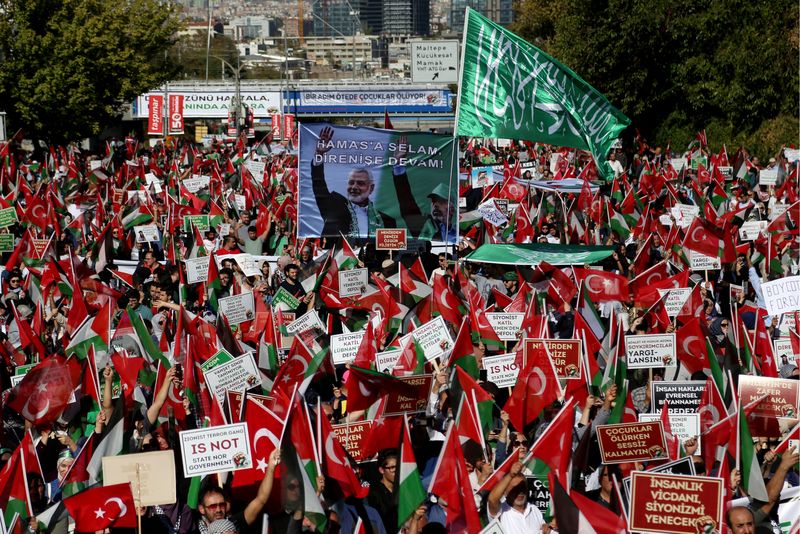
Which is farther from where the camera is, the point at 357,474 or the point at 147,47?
the point at 147,47

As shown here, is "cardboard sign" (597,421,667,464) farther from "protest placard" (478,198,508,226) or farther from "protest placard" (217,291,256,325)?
"protest placard" (478,198,508,226)

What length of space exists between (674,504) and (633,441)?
139cm

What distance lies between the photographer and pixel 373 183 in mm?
14930

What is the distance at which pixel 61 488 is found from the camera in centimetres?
801

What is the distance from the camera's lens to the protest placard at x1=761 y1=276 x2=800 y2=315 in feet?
35.4

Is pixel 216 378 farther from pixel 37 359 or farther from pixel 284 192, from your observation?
pixel 284 192

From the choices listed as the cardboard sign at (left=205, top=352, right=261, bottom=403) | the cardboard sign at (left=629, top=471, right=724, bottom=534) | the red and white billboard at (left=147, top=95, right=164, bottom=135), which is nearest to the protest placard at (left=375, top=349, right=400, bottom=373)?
the cardboard sign at (left=205, top=352, right=261, bottom=403)

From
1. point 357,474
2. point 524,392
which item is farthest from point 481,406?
point 357,474

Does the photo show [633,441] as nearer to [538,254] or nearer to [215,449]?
[215,449]

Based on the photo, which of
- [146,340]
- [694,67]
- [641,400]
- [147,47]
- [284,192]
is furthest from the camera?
[147,47]

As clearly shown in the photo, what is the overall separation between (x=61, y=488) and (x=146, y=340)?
137 inches

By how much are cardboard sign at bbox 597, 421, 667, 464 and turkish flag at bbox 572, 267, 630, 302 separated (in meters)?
Result: 5.50

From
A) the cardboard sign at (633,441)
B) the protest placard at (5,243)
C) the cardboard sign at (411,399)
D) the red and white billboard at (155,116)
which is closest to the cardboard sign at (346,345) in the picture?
the cardboard sign at (411,399)

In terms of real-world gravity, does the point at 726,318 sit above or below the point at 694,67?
below
